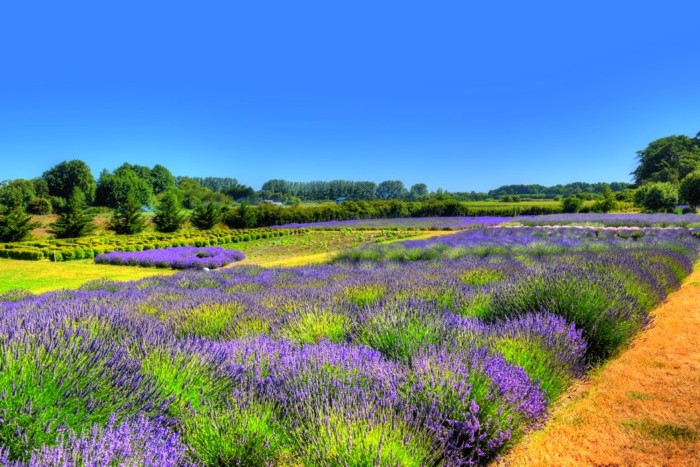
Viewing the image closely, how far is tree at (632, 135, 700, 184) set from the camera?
220 feet

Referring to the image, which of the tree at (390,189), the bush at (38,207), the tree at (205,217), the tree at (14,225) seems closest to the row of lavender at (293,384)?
the tree at (14,225)

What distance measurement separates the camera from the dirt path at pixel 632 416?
2502 millimetres

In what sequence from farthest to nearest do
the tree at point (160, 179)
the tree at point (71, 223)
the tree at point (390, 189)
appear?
the tree at point (390, 189)
the tree at point (160, 179)
the tree at point (71, 223)

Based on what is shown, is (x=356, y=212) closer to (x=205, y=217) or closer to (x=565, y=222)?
(x=205, y=217)

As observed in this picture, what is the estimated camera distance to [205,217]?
43594 mm

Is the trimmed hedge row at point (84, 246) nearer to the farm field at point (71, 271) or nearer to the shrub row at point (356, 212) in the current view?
the farm field at point (71, 271)

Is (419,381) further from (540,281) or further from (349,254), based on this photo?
(349,254)

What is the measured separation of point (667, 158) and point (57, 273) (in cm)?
10058

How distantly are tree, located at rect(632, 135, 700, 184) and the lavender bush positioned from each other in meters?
72.3

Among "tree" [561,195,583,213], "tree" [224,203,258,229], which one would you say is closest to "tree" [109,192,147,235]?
"tree" [224,203,258,229]

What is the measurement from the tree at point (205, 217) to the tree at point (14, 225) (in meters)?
15.2

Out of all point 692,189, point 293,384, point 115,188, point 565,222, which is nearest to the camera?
point 293,384

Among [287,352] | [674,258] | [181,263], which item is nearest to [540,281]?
[287,352]

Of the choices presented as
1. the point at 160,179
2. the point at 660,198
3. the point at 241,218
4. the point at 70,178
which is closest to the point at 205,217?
the point at 241,218
